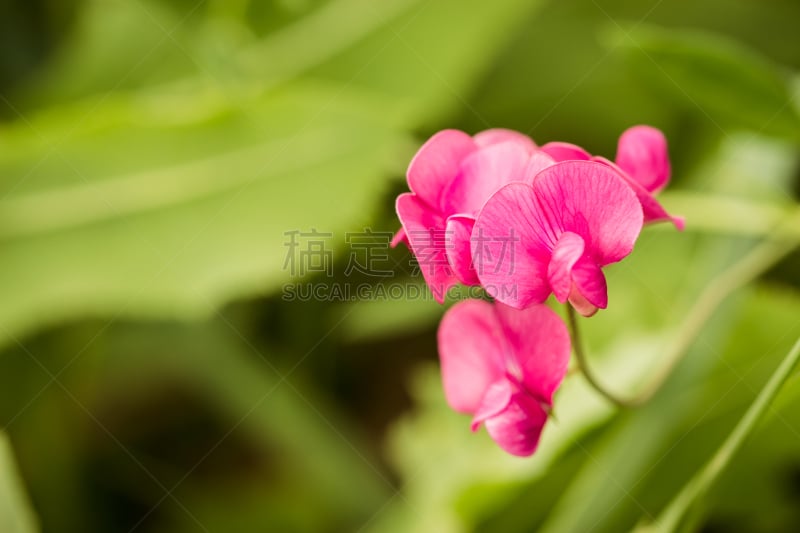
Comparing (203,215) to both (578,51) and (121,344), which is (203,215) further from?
(578,51)

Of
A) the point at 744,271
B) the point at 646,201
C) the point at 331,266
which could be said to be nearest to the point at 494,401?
the point at 646,201

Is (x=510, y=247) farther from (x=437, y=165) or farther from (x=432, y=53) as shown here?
(x=432, y=53)

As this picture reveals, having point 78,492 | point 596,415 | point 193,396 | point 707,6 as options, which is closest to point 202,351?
point 193,396

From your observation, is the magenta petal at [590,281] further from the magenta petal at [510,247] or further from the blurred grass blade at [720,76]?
the blurred grass blade at [720,76]

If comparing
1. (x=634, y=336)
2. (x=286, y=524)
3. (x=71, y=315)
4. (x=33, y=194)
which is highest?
(x=33, y=194)

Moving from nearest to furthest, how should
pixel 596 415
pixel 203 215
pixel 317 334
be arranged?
pixel 596 415, pixel 203 215, pixel 317 334
